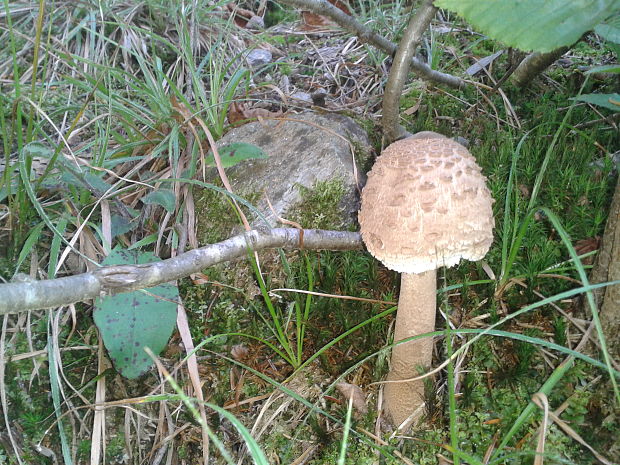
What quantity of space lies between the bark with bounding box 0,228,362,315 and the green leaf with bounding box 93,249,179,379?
42 centimetres

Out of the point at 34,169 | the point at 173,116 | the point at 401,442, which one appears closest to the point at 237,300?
the point at 401,442

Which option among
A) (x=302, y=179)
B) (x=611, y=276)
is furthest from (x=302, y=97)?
(x=611, y=276)

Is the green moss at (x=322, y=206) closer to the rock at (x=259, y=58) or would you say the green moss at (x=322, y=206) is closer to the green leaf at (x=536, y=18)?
the green leaf at (x=536, y=18)

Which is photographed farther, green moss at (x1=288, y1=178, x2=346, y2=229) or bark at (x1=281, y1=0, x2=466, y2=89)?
green moss at (x1=288, y1=178, x2=346, y2=229)

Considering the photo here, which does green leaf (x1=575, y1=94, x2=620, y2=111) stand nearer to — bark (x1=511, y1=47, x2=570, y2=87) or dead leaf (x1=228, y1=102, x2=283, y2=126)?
bark (x1=511, y1=47, x2=570, y2=87)

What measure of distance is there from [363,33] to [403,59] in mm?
286

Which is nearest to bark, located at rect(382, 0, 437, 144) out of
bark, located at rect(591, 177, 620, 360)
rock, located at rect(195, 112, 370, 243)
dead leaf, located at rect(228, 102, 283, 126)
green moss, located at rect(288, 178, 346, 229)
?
rock, located at rect(195, 112, 370, 243)

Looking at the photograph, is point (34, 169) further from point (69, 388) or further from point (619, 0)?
point (619, 0)

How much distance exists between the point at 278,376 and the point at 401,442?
0.62 metres

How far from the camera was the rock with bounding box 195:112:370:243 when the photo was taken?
252cm

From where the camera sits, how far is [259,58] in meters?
3.87

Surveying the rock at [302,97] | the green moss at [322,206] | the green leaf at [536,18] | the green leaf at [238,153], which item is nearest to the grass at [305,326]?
the green moss at [322,206]

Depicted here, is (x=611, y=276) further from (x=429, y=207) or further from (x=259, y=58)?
(x=259, y=58)

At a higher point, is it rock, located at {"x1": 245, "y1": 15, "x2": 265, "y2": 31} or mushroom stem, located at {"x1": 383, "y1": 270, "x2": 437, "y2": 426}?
rock, located at {"x1": 245, "y1": 15, "x2": 265, "y2": 31}
